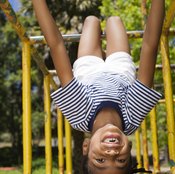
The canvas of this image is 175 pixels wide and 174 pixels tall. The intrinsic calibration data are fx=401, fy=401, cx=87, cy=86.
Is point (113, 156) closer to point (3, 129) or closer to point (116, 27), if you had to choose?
point (116, 27)

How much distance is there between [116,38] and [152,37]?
1.63ft

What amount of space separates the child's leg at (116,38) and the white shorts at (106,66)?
0.06m

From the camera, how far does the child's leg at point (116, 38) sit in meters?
2.33

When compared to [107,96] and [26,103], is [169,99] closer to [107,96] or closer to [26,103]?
[107,96]

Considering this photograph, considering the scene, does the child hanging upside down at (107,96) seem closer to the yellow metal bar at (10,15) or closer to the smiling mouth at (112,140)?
the smiling mouth at (112,140)

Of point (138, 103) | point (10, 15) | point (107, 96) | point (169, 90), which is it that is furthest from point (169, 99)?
point (10, 15)

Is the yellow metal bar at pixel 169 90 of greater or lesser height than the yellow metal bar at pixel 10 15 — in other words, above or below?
below

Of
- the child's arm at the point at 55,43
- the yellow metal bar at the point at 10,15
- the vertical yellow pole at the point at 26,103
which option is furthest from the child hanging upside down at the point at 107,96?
the vertical yellow pole at the point at 26,103

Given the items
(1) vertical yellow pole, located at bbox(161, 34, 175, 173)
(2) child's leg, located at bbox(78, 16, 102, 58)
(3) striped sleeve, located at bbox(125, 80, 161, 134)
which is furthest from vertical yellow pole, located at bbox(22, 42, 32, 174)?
(1) vertical yellow pole, located at bbox(161, 34, 175, 173)

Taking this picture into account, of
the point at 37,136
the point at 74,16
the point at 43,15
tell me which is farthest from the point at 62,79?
the point at 37,136

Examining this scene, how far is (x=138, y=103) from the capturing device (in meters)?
1.96

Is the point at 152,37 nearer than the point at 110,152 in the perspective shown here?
No

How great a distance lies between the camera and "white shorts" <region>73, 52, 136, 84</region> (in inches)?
85.1

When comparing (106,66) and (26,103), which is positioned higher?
(106,66)
